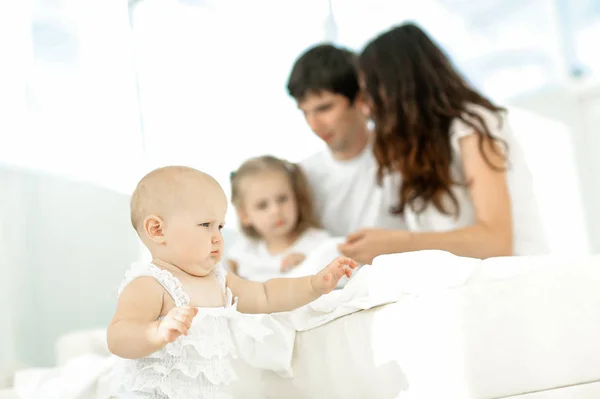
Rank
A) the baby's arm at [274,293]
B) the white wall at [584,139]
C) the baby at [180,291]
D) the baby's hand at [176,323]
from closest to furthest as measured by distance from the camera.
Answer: the baby's hand at [176,323]
the baby at [180,291]
the baby's arm at [274,293]
the white wall at [584,139]

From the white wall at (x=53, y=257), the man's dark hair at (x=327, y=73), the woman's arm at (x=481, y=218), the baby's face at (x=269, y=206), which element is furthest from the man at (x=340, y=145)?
the white wall at (x=53, y=257)

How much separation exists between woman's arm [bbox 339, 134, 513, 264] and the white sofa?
44 cm

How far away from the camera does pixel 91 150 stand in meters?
1.48

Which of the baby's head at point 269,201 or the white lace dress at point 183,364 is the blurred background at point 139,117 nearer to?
the baby's head at point 269,201

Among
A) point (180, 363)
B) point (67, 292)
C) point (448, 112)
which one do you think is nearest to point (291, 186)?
point (448, 112)

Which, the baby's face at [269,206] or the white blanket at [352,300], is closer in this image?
the white blanket at [352,300]

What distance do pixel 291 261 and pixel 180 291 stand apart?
0.76 meters

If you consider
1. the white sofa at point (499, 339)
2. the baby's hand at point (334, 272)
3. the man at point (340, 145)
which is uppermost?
the man at point (340, 145)

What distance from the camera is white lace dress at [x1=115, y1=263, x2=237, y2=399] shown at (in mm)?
765

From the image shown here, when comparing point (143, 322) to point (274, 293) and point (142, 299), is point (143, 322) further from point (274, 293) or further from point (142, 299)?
point (274, 293)

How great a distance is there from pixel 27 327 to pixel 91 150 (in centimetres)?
41

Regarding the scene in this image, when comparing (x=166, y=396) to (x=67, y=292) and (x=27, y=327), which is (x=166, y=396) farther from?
(x=67, y=292)

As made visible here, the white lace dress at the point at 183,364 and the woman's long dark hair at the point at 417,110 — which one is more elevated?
the woman's long dark hair at the point at 417,110

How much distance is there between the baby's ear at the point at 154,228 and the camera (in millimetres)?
802
